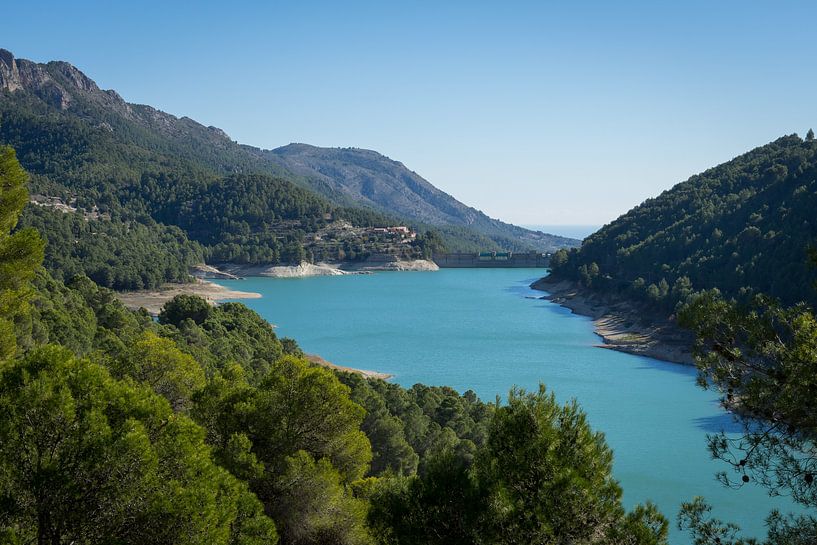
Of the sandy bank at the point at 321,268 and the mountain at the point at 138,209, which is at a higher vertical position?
the mountain at the point at 138,209

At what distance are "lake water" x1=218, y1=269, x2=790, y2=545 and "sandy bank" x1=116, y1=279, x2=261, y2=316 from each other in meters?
4.02

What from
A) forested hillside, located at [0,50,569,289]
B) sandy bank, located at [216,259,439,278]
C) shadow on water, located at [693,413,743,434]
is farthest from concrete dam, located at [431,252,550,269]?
shadow on water, located at [693,413,743,434]

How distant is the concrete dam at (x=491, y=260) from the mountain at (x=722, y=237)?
4657 cm

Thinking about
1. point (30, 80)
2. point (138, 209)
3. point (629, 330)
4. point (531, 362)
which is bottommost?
point (531, 362)

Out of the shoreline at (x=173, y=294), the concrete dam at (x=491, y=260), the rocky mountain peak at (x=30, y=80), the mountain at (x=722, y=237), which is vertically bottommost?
the shoreline at (x=173, y=294)

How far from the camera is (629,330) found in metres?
57.8

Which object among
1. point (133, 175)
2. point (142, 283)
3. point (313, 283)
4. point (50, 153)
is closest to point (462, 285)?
point (313, 283)

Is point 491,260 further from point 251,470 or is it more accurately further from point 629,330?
point 251,470

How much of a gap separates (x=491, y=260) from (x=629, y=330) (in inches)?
3265

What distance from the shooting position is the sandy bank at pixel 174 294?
2873 inches

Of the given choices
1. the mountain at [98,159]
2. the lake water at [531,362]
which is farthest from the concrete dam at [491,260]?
the lake water at [531,362]

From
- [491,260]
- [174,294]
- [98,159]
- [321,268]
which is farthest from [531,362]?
[98,159]

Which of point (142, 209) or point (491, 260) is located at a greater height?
point (142, 209)

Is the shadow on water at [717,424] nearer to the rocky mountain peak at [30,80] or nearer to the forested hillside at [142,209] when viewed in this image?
the forested hillside at [142,209]
